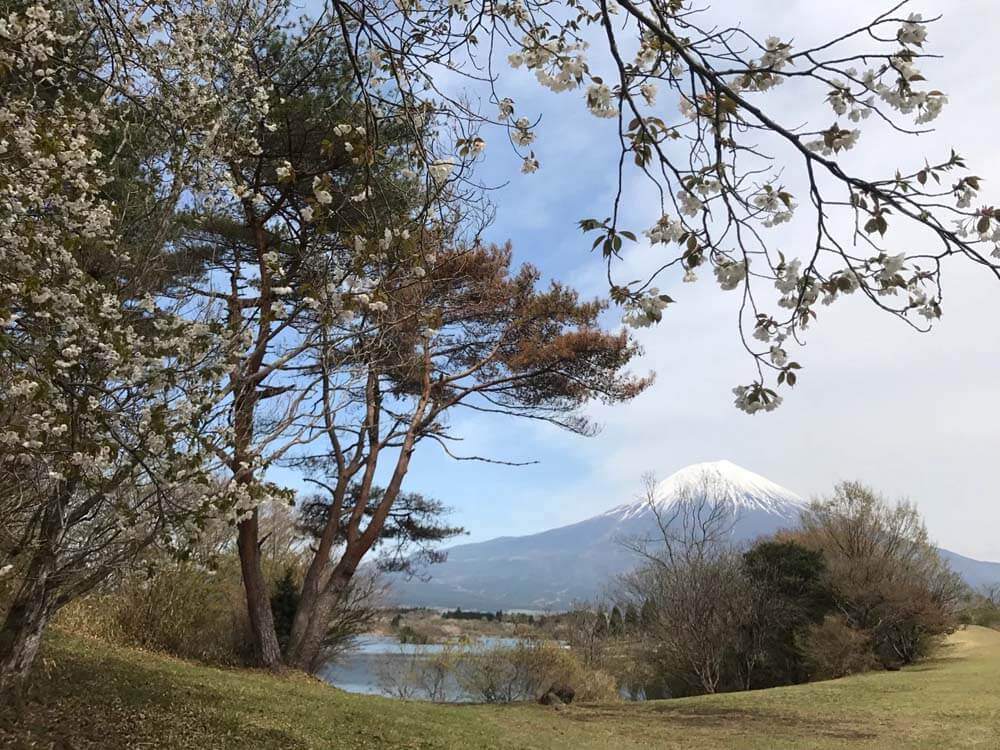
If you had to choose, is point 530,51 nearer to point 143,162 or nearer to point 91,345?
point 91,345

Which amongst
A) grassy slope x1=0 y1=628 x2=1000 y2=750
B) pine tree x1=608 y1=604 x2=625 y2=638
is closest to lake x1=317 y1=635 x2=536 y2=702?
grassy slope x1=0 y1=628 x2=1000 y2=750

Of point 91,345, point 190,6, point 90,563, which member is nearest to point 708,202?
point 91,345

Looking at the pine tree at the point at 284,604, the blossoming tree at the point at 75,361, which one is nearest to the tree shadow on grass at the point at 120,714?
the blossoming tree at the point at 75,361

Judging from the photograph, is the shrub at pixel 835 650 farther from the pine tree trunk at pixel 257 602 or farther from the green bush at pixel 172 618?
the green bush at pixel 172 618

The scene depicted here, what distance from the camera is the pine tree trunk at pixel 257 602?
33.6 feet

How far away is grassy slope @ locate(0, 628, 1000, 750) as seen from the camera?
5051mm

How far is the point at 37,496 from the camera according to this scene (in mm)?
4152

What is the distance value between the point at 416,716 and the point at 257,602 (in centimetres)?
380

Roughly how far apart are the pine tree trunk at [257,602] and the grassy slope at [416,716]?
0.70 meters

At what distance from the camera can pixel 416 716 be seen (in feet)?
26.2

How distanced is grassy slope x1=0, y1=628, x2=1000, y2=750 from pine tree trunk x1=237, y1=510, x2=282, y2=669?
70 cm

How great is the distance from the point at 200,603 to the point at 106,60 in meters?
8.98

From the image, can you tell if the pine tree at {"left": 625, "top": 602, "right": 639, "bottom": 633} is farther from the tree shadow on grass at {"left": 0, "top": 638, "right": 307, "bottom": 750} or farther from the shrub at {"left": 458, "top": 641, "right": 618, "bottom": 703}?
the tree shadow on grass at {"left": 0, "top": 638, "right": 307, "bottom": 750}

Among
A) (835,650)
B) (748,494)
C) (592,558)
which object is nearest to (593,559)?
(592,558)
